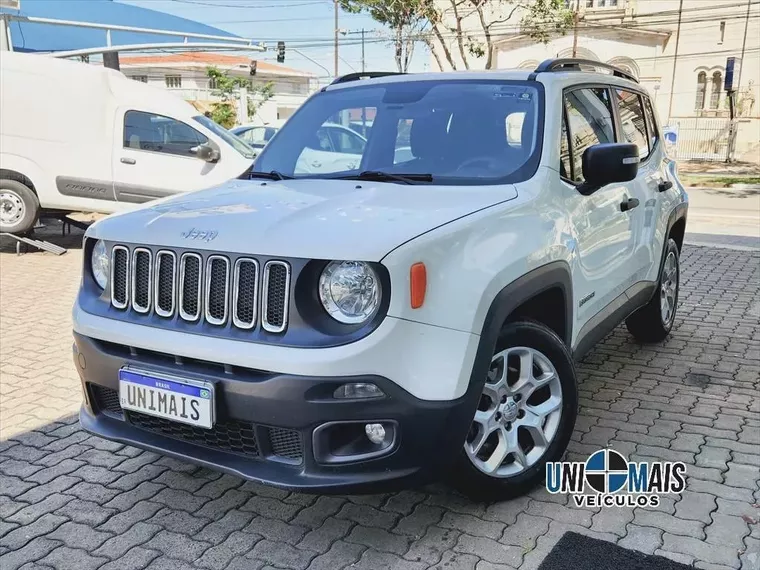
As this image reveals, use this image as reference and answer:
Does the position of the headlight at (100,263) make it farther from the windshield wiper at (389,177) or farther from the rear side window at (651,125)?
the rear side window at (651,125)

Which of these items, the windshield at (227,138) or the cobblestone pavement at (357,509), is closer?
the cobblestone pavement at (357,509)

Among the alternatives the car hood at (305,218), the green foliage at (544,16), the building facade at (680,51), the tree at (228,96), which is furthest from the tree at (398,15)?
the car hood at (305,218)

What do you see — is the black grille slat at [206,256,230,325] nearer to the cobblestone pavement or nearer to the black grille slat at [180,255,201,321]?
the black grille slat at [180,255,201,321]

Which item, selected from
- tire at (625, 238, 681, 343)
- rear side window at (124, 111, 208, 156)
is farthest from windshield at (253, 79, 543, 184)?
rear side window at (124, 111, 208, 156)

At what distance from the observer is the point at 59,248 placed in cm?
958

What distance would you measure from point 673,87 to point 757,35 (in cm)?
418

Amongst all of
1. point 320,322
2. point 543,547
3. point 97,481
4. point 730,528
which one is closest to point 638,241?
point 730,528

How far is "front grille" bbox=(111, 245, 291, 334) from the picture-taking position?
8.21 feet

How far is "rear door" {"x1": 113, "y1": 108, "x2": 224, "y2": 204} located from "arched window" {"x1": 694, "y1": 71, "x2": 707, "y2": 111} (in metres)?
32.2

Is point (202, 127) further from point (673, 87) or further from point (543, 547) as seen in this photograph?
point (673, 87)

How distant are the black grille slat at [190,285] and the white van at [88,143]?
6.67m

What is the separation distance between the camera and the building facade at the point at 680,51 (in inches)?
1318

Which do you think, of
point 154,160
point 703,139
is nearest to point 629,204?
point 154,160

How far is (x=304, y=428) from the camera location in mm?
2457
